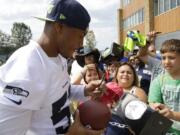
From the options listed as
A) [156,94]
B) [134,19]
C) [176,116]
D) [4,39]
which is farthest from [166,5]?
[4,39]

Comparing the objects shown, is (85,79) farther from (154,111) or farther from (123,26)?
(123,26)

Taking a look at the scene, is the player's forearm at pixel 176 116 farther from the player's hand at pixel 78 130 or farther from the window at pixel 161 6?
the window at pixel 161 6

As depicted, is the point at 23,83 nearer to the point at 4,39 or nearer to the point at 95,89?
the point at 95,89

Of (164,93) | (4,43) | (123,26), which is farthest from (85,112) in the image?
(4,43)

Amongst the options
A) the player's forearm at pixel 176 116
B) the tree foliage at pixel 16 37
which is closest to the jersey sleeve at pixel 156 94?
the player's forearm at pixel 176 116

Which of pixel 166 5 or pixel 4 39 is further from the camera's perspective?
pixel 4 39

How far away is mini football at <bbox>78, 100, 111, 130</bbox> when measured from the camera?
2.77m

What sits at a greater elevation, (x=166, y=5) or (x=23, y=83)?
(x=166, y=5)

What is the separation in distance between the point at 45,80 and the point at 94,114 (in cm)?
57

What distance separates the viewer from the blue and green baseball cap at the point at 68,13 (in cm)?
248

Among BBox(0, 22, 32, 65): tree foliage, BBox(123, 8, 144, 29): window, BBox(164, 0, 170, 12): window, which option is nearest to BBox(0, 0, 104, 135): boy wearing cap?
BBox(164, 0, 170, 12): window

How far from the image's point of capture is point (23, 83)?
2.25 m

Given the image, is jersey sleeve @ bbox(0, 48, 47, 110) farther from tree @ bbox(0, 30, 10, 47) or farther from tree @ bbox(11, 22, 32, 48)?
tree @ bbox(11, 22, 32, 48)

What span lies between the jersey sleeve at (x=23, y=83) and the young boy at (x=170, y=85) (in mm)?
1789
